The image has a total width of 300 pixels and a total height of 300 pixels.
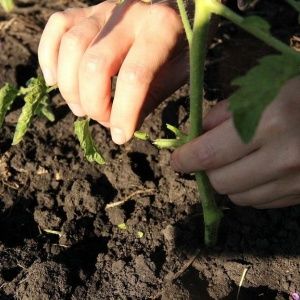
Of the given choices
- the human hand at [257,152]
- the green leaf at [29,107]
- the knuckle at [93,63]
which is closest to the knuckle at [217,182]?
the human hand at [257,152]

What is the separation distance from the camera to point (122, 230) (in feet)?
5.13

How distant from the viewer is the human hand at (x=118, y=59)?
132 centimetres

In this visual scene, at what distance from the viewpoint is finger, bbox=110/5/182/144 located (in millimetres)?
1301

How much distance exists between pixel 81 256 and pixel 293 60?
2.96ft

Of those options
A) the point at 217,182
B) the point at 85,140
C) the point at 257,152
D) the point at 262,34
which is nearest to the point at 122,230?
Answer: the point at 85,140

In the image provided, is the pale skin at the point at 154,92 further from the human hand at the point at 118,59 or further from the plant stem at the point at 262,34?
the plant stem at the point at 262,34

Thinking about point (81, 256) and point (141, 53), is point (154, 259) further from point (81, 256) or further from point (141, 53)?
point (141, 53)

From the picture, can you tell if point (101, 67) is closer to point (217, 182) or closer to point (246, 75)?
point (217, 182)

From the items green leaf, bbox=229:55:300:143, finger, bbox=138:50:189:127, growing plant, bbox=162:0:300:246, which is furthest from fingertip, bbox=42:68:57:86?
green leaf, bbox=229:55:300:143

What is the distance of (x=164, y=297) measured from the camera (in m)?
1.41


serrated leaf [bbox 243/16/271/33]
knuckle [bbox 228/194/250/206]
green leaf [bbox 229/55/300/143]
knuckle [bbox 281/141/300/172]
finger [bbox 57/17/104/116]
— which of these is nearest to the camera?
green leaf [bbox 229/55/300/143]

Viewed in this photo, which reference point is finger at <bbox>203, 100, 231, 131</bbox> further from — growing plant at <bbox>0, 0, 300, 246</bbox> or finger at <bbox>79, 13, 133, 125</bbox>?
finger at <bbox>79, 13, 133, 125</bbox>

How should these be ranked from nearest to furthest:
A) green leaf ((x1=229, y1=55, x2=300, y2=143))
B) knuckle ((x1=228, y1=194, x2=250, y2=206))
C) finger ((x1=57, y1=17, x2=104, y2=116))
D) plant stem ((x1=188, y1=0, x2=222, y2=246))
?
green leaf ((x1=229, y1=55, x2=300, y2=143)) < plant stem ((x1=188, y1=0, x2=222, y2=246)) < knuckle ((x1=228, y1=194, x2=250, y2=206)) < finger ((x1=57, y1=17, x2=104, y2=116))

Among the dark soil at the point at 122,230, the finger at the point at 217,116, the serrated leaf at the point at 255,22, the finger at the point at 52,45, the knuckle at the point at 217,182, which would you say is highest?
the serrated leaf at the point at 255,22
